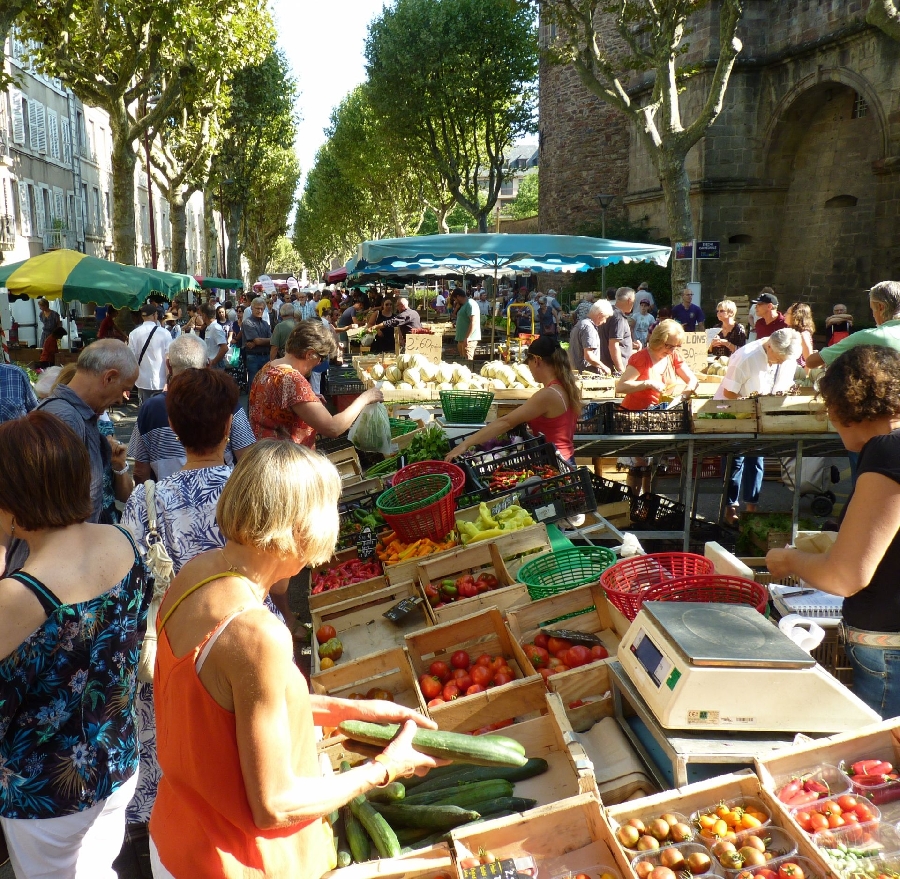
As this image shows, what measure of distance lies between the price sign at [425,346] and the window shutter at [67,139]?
29084 millimetres

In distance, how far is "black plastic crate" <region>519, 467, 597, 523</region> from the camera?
4.85m

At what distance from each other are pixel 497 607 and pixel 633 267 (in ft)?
67.0

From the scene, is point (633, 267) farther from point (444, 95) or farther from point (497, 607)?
point (497, 607)

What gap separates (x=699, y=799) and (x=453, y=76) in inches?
1179

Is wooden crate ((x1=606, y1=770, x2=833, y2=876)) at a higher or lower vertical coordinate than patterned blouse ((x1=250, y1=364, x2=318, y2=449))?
lower

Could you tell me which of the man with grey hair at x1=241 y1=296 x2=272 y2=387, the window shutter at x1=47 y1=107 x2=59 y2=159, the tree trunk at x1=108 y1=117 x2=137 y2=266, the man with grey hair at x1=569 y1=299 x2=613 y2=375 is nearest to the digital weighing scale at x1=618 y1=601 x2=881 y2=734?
the man with grey hair at x1=569 y1=299 x2=613 y2=375

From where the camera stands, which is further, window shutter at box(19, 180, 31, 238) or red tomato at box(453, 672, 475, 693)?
window shutter at box(19, 180, 31, 238)

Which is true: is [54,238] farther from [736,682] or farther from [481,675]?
[736,682]

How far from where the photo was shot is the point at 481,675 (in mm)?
3369

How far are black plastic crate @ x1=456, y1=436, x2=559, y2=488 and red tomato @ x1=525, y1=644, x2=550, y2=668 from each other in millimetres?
1968

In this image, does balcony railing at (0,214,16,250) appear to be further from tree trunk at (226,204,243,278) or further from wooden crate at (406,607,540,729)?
wooden crate at (406,607,540,729)

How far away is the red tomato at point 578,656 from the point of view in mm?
3258

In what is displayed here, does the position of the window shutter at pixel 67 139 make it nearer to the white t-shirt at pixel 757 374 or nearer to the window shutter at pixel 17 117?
the window shutter at pixel 17 117

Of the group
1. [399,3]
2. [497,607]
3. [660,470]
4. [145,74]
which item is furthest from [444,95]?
[497,607]
